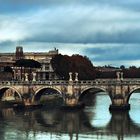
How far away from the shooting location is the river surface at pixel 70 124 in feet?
180

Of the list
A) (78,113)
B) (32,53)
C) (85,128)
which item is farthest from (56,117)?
(32,53)

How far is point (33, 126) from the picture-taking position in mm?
61562

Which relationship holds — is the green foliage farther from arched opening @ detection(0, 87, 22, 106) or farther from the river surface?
the river surface

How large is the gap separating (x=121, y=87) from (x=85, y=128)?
17.3m

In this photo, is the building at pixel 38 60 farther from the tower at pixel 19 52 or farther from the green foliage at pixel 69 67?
the green foliage at pixel 69 67

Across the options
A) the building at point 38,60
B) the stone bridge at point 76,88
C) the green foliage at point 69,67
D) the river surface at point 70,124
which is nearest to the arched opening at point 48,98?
the stone bridge at point 76,88

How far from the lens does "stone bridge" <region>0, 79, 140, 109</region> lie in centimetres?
7612

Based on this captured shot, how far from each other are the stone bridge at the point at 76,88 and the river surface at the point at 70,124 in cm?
220

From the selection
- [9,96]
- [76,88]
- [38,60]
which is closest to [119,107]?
[76,88]

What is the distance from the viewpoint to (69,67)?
109438mm

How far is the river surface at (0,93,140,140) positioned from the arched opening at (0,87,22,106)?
631cm

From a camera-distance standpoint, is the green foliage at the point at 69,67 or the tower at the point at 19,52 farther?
the tower at the point at 19,52

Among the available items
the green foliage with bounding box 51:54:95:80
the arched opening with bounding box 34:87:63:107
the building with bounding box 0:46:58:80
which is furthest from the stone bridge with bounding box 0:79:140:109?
the green foliage with bounding box 51:54:95:80

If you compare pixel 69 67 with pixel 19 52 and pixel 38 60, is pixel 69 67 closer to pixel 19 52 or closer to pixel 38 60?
pixel 38 60
